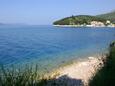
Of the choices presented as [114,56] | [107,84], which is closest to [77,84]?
[114,56]

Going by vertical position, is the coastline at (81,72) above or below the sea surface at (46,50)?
above

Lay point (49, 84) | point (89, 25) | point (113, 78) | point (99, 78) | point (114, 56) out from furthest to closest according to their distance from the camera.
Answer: point (89, 25), point (49, 84), point (114, 56), point (99, 78), point (113, 78)

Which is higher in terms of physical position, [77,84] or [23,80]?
[23,80]

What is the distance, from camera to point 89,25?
190 metres

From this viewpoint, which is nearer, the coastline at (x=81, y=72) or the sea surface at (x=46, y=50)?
the coastline at (x=81, y=72)

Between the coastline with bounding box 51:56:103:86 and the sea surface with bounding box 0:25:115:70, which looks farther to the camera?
the sea surface with bounding box 0:25:115:70

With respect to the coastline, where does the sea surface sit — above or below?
below

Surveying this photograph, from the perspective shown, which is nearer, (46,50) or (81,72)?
(81,72)

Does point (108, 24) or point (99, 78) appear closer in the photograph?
point (99, 78)

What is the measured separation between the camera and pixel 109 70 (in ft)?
25.5

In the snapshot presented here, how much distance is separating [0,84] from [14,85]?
0.25m

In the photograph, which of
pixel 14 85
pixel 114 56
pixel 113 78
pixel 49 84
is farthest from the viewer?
pixel 49 84

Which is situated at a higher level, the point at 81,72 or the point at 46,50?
the point at 81,72

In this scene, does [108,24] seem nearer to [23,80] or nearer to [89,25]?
[89,25]
